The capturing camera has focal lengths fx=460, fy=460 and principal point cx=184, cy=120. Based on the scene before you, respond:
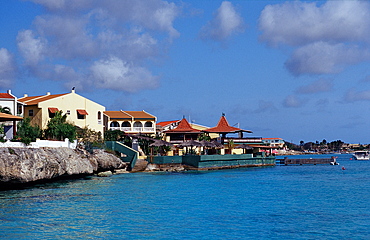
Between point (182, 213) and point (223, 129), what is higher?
point (223, 129)

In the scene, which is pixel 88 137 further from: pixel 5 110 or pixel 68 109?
pixel 5 110

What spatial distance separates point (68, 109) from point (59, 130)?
10818 millimetres

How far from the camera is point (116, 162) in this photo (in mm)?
57781

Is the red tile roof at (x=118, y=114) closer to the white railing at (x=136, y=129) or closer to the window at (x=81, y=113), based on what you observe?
the white railing at (x=136, y=129)

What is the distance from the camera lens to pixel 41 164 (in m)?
39.2

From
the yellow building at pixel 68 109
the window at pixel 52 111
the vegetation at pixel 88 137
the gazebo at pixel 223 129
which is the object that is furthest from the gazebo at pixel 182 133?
the window at pixel 52 111

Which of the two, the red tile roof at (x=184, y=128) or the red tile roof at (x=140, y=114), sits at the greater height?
the red tile roof at (x=140, y=114)

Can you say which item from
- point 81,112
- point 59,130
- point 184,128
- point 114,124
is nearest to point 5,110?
point 59,130

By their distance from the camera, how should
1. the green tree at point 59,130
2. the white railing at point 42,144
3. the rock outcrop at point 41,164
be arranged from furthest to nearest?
the green tree at point 59,130 → the white railing at point 42,144 → the rock outcrop at point 41,164

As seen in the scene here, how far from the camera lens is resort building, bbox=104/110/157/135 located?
83.1 m

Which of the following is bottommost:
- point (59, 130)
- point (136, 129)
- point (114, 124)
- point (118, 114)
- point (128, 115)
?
point (59, 130)

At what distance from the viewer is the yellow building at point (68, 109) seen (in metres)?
62.5

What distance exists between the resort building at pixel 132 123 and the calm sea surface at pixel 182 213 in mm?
43023

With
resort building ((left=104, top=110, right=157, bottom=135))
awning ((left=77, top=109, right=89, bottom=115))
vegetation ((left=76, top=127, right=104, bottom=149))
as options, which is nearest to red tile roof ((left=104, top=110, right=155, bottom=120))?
resort building ((left=104, top=110, right=157, bottom=135))
